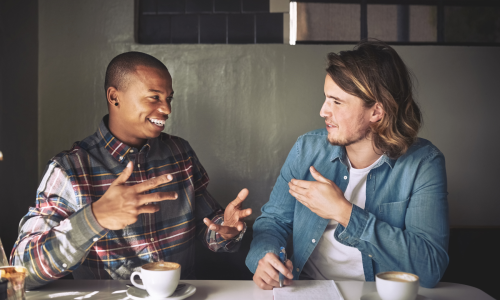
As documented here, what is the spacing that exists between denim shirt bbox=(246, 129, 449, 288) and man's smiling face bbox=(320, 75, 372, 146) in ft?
0.32

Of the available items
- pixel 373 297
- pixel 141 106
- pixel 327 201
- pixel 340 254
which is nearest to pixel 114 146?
pixel 141 106

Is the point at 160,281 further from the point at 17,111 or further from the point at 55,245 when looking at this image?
the point at 17,111

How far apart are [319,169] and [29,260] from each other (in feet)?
3.52

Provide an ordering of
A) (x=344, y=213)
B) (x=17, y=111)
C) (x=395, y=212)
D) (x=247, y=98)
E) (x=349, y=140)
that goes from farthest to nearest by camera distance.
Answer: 1. (x=247, y=98)
2. (x=17, y=111)
3. (x=349, y=140)
4. (x=395, y=212)
5. (x=344, y=213)

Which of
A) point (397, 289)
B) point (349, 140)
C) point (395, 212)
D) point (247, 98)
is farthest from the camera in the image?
point (247, 98)

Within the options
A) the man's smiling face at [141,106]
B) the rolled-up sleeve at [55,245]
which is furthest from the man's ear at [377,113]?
the rolled-up sleeve at [55,245]

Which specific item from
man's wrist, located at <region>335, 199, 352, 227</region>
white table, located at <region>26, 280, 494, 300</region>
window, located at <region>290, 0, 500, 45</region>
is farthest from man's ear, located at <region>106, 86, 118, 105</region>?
window, located at <region>290, 0, 500, 45</region>

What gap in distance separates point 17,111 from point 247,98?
4.24ft

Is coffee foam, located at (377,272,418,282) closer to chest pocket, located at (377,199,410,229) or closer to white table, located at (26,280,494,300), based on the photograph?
white table, located at (26,280,494,300)

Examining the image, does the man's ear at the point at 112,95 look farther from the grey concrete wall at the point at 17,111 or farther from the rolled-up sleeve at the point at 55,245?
the grey concrete wall at the point at 17,111

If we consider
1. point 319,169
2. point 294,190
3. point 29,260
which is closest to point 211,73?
point 319,169

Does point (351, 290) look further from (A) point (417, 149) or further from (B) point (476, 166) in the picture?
(B) point (476, 166)

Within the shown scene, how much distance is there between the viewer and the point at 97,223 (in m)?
1.20

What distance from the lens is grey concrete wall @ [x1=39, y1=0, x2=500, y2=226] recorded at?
2.58 meters
